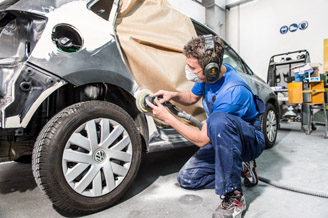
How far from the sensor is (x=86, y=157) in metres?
1.11

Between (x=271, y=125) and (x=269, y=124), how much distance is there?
0.18ft

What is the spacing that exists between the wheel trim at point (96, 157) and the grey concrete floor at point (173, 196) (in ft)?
0.59

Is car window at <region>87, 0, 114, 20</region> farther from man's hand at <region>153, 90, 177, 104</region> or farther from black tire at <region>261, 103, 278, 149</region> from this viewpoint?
black tire at <region>261, 103, 278, 149</region>

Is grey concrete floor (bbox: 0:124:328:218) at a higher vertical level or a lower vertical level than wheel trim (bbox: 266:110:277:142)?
lower

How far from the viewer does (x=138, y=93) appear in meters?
1.31

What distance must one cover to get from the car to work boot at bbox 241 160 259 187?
65 centimetres

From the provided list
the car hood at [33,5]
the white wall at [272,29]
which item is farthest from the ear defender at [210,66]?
the white wall at [272,29]

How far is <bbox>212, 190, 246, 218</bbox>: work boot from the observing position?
1.12 m

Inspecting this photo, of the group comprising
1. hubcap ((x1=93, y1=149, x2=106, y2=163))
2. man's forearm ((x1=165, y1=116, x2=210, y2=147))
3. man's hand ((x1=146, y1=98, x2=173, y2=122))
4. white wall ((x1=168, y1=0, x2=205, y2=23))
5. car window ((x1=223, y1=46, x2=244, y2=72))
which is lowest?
hubcap ((x1=93, y1=149, x2=106, y2=163))

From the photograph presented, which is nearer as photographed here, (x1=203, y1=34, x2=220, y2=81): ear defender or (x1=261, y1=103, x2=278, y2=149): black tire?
(x1=203, y1=34, x2=220, y2=81): ear defender

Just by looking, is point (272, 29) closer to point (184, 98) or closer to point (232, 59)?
point (232, 59)

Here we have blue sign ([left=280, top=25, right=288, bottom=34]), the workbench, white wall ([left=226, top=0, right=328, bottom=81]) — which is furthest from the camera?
blue sign ([left=280, top=25, right=288, bottom=34])

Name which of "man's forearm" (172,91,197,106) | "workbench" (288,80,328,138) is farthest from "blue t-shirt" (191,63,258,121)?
"workbench" (288,80,328,138)

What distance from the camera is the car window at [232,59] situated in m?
2.43
